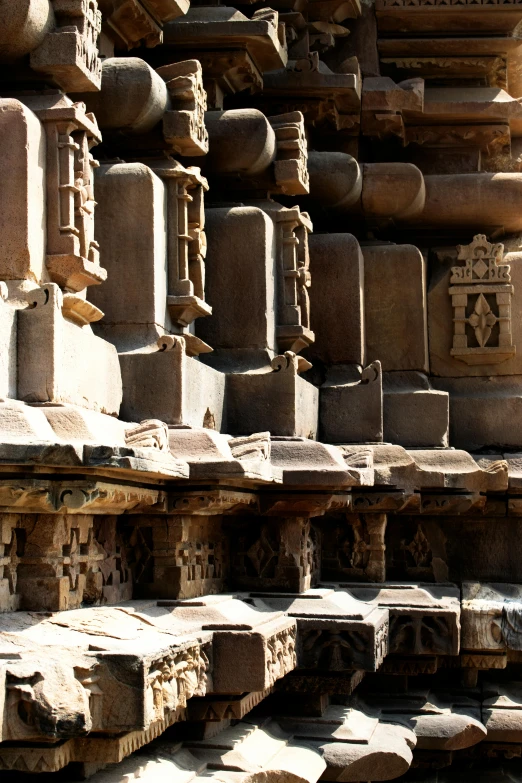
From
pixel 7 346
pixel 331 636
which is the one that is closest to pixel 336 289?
pixel 331 636

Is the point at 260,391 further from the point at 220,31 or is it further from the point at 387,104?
the point at 387,104

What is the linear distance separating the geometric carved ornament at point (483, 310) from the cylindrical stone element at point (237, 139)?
316 cm

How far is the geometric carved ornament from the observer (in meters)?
13.4

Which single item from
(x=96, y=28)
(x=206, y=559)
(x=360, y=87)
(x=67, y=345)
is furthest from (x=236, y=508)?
(x=360, y=87)

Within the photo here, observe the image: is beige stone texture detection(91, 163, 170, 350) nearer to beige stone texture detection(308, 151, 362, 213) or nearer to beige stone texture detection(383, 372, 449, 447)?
beige stone texture detection(308, 151, 362, 213)

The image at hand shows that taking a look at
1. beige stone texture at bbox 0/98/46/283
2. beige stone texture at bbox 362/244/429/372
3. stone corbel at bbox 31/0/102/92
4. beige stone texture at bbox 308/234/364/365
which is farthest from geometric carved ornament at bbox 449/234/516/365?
beige stone texture at bbox 0/98/46/283

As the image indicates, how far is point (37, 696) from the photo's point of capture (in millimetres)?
5965

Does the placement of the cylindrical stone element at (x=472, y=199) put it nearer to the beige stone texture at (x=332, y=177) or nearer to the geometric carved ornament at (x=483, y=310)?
the geometric carved ornament at (x=483, y=310)

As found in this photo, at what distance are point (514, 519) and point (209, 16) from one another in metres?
5.17

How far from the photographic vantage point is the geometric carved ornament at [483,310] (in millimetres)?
13438

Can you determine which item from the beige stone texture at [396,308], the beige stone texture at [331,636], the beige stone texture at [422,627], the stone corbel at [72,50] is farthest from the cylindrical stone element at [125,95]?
the beige stone texture at [396,308]

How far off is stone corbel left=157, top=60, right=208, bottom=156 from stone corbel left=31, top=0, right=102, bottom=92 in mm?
1336

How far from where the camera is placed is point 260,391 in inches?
417

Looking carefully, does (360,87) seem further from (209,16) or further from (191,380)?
(191,380)
